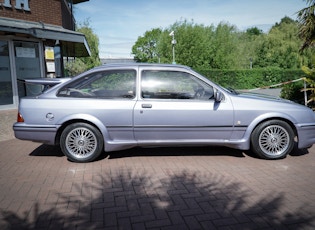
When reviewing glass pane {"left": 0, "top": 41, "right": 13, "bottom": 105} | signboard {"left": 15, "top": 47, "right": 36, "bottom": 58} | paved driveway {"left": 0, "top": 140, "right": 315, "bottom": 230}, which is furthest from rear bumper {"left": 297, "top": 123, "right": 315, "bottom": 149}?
signboard {"left": 15, "top": 47, "right": 36, "bottom": 58}

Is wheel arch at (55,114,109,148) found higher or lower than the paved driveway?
higher

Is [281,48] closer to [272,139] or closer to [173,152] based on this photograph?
[272,139]

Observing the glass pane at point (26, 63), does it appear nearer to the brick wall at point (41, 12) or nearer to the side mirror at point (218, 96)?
the brick wall at point (41, 12)

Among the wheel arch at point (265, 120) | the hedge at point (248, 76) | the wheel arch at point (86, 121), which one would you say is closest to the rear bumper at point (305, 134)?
the wheel arch at point (265, 120)

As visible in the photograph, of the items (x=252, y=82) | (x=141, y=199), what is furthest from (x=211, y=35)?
(x=141, y=199)

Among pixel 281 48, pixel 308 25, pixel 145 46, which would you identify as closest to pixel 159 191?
pixel 308 25

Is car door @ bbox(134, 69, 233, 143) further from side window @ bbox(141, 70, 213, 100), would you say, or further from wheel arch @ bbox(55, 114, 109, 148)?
wheel arch @ bbox(55, 114, 109, 148)

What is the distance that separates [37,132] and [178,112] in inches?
95.2

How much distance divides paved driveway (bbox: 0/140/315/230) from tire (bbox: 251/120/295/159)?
0.17m

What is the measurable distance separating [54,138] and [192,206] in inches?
108

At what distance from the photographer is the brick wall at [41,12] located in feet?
33.8

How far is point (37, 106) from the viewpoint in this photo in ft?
15.4

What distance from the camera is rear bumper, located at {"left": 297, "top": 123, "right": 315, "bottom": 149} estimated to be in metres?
4.78

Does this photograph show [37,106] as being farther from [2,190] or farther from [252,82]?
[252,82]
